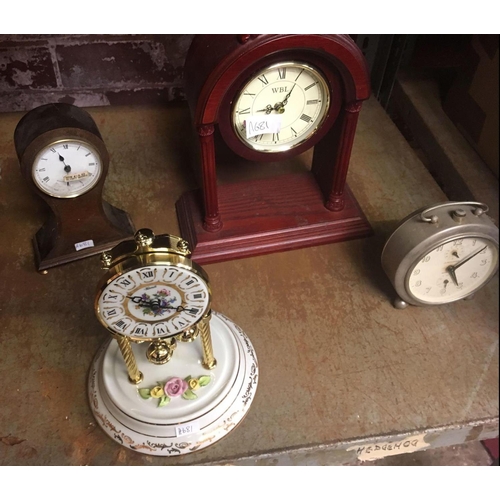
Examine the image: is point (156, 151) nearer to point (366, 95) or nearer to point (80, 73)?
point (80, 73)

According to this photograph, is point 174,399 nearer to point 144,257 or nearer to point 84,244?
point 144,257

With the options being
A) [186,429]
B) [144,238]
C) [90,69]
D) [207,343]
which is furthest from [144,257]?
[90,69]

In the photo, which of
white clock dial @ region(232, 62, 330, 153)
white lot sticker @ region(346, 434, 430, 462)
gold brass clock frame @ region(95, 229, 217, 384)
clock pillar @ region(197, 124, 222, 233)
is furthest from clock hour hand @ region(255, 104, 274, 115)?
white lot sticker @ region(346, 434, 430, 462)

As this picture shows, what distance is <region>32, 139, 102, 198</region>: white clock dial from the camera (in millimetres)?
1047

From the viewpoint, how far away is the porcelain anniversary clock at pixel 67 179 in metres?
1.04

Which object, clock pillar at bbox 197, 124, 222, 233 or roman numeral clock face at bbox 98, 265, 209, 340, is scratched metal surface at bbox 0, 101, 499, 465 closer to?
clock pillar at bbox 197, 124, 222, 233

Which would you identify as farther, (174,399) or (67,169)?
(67,169)

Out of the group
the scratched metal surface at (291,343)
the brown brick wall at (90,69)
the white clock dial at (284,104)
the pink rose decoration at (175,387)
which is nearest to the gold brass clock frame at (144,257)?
the pink rose decoration at (175,387)

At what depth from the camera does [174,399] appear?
3.10ft

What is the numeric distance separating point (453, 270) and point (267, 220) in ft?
1.51

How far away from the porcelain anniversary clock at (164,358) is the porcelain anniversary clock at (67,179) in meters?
0.30

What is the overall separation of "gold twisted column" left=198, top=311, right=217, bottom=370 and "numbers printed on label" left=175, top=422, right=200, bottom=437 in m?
0.11

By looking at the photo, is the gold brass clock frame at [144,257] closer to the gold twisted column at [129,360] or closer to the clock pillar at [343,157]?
the gold twisted column at [129,360]
